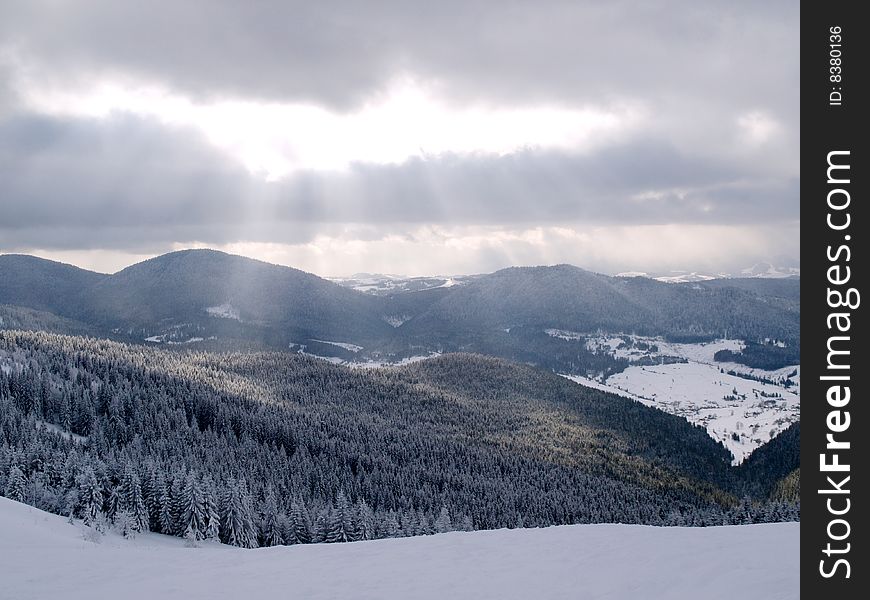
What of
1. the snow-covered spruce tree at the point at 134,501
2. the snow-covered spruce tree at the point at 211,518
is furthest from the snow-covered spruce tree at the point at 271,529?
the snow-covered spruce tree at the point at 134,501

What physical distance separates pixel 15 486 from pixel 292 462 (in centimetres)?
6969

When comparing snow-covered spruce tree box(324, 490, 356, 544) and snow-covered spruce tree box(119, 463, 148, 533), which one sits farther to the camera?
snow-covered spruce tree box(324, 490, 356, 544)

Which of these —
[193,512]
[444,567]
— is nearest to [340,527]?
[193,512]

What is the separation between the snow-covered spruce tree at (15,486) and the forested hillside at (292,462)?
0.92 ft

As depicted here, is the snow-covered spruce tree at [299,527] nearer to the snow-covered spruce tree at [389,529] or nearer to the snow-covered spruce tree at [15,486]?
the snow-covered spruce tree at [389,529]

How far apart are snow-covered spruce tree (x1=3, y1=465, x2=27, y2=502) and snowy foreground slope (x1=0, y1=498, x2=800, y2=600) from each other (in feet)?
96.5

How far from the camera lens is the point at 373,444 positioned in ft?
474

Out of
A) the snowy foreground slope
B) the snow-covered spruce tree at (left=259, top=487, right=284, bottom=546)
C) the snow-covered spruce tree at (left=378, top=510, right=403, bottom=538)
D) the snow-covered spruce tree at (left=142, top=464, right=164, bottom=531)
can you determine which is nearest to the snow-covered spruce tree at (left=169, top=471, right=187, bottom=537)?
the snow-covered spruce tree at (left=142, top=464, right=164, bottom=531)

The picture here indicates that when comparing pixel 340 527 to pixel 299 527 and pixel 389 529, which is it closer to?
pixel 299 527

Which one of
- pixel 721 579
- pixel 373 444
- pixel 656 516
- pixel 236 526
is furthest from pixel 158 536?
pixel 656 516

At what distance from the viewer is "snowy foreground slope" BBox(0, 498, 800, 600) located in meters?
21.6

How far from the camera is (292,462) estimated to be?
12425 centimetres

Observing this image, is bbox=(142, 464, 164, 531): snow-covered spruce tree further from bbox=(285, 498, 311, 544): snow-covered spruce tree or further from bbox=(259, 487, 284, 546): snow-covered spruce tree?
bbox=(285, 498, 311, 544): snow-covered spruce tree
